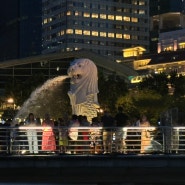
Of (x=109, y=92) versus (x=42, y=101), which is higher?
(x=109, y=92)

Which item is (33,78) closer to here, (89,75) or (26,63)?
(26,63)

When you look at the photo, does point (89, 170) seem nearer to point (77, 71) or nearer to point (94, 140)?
point (94, 140)

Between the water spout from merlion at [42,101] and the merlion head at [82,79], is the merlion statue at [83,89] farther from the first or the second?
the water spout from merlion at [42,101]

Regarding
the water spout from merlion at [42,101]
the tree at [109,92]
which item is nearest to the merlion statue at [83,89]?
the water spout from merlion at [42,101]

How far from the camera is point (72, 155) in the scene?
69.1 ft

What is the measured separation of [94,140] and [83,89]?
39.0 feet

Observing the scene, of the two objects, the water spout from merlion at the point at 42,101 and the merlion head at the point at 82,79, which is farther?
the water spout from merlion at the point at 42,101

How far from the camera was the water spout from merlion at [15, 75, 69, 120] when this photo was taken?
5166cm

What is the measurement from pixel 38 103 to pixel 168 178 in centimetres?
3535

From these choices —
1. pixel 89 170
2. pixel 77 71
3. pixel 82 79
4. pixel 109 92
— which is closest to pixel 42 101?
pixel 109 92

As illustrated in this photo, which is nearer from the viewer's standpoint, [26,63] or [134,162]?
[134,162]

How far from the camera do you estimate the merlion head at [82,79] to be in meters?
33.5

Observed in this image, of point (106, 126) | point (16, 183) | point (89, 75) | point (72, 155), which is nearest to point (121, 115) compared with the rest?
point (106, 126)

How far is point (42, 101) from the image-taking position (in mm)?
57844
